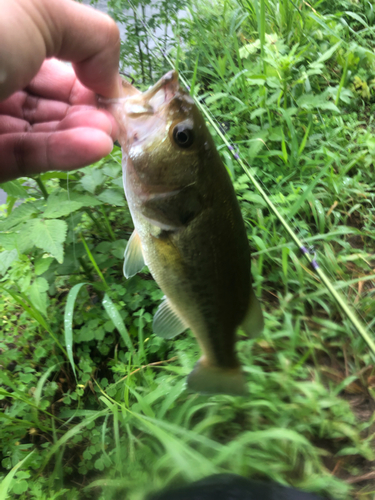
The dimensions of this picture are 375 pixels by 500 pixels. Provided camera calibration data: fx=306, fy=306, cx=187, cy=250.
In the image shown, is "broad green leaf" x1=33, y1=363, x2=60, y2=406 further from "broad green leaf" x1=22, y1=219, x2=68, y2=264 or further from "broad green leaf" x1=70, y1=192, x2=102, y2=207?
"broad green leaf" x1=70, y1=192, x2=102, y2=207

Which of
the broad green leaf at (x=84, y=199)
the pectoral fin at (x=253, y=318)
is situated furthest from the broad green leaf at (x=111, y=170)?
the pectoral fin at (x=253, y=318)

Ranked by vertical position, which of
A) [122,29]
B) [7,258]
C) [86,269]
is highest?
[122,29]

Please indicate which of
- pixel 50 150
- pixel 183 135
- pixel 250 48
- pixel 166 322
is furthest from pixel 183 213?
pixel 250 48

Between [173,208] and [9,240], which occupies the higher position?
[173,208]

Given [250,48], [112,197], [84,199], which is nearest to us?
[84,199]

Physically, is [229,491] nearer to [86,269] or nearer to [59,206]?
[86,269]

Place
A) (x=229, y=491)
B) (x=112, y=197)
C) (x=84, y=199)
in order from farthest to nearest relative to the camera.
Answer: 1. (x=112, y=197)
2. (x=84, y=199)
3. (x=229, y=491)

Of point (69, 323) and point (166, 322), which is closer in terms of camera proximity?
point (166, 322)
